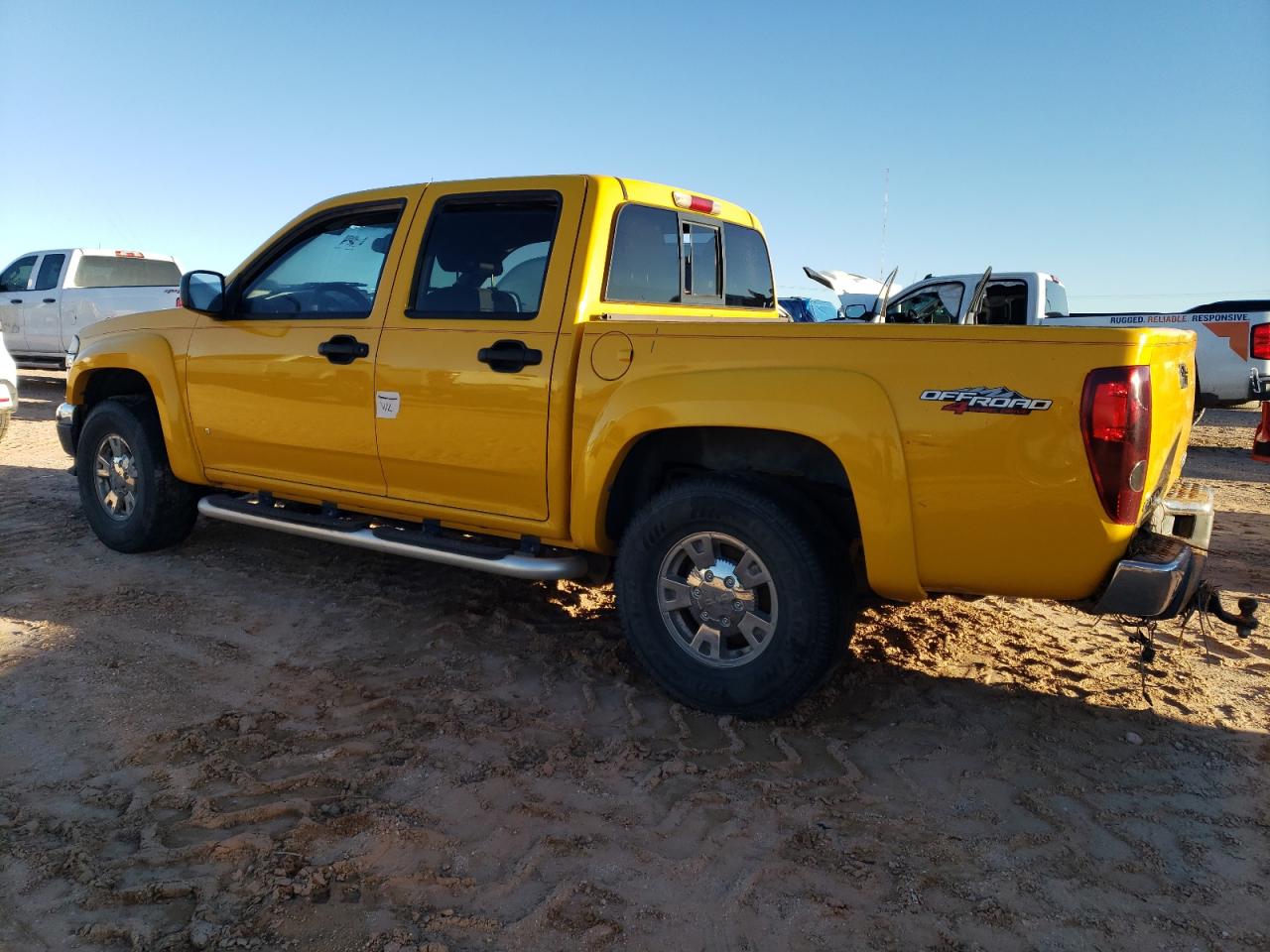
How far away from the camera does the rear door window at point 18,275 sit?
43.6 ft

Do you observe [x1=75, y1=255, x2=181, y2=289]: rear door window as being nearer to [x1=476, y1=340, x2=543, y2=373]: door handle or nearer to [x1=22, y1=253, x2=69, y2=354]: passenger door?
[x1=22, y1=253, x2=69, y2=354]: passenger door

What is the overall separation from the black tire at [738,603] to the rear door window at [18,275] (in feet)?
43.9

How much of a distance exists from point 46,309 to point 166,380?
33.2 ft

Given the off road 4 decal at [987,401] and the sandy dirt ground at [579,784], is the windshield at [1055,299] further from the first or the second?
the off road 4 decal at [987,401]

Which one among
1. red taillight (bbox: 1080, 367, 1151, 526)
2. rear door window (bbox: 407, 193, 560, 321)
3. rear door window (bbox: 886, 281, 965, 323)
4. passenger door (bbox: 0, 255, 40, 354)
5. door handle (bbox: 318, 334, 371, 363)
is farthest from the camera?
passenger door (bbox: 0, 255, 40, 354)

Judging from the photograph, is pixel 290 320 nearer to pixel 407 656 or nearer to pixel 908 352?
pixel 407 656

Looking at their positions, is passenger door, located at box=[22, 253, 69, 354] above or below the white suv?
above

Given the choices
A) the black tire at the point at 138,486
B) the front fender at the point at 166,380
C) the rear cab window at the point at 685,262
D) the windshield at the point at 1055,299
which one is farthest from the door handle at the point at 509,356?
the windshield at the point at 1055,299

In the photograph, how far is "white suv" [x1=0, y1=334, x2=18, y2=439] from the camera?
7.76 meters

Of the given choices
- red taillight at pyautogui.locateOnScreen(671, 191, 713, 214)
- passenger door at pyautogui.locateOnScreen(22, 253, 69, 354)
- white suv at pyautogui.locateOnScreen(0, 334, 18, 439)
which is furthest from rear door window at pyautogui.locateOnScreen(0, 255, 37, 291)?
red taillight at pyautogui.locateOnScreen(671, 191, 713, 214)

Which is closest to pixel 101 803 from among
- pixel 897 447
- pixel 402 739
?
pixel 402 739

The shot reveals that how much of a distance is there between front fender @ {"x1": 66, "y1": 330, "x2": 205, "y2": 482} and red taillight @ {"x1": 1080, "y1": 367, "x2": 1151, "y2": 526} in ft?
13.9

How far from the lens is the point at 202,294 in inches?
181

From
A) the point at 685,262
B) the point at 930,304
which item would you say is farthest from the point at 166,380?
the point at 930,304
